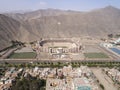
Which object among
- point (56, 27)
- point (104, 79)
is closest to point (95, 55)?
point (104, 79)

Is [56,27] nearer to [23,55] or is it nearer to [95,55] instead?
[23,55]

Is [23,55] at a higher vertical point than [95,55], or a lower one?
higher

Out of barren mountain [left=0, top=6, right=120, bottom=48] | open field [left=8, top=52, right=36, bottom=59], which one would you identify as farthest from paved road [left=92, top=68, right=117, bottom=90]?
barren mountain [left=0, top=6, right=120, bottom=48]

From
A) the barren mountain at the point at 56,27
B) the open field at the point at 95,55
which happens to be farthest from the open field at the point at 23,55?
the open field at the point at 95,55

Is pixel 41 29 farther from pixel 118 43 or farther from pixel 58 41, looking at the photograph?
pixel 118 43

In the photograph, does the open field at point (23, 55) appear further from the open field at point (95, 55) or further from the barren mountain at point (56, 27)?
the open field at point (95, 55)

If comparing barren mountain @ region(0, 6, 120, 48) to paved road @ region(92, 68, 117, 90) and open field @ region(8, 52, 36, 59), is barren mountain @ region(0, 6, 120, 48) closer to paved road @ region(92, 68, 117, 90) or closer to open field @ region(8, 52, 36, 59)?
open field @ region(8, 52, 36, 59)

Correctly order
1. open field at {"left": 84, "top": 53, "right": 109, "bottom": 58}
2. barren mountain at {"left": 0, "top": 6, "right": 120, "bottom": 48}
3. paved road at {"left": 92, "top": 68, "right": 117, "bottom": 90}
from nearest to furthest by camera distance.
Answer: paved road at {"left": 92, "top": 68, "right": 117, "bottom": 90} < open field at {"left": 84, "top": 53, "right": 109, "bottom": 58} < barren mountain at {"left": 0, "top": 6, "right": 120, "bottom": 48}

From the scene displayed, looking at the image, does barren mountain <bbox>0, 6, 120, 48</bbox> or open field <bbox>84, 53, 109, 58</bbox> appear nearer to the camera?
open field <bbox>84, 53, 109, 58</bbox>

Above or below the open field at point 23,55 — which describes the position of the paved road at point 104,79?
above
